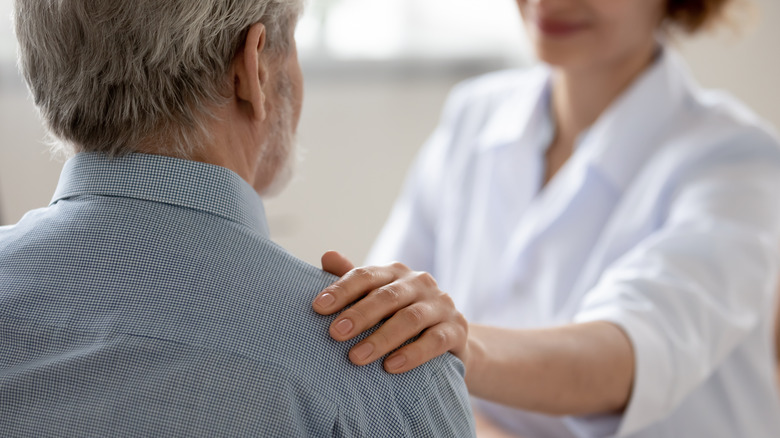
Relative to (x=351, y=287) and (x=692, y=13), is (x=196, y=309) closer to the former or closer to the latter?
(x=351, y=287)

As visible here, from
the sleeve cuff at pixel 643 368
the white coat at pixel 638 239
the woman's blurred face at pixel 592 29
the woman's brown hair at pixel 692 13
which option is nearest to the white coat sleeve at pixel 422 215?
the white coat at pixel 638 239

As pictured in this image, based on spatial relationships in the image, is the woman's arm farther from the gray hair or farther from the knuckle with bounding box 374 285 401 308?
the gray hair

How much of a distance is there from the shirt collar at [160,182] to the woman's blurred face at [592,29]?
2.89 ft

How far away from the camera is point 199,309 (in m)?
0.66

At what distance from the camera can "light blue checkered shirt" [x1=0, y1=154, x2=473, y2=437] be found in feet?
2.06

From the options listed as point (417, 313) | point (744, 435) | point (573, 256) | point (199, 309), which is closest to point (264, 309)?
point (199, 309)

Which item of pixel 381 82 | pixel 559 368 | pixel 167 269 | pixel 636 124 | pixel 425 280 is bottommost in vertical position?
pixel 381 82

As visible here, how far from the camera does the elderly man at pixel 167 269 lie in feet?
2.08

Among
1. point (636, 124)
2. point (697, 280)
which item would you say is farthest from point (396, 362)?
point (636, 124)

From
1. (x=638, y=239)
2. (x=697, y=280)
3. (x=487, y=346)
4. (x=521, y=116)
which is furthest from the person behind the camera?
(x=521, y=116)

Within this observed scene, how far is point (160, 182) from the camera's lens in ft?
2.38

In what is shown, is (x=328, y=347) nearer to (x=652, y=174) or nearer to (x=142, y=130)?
(x=142, y=130)

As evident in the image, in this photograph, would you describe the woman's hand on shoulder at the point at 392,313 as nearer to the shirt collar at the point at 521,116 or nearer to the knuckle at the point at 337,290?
the knuckle at the point at 337,290

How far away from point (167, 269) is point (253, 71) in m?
0.21
